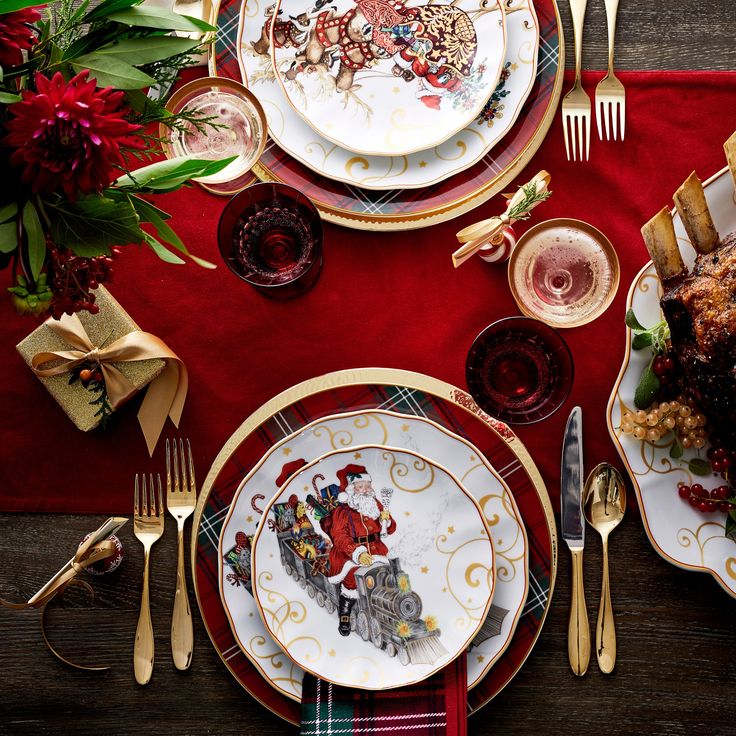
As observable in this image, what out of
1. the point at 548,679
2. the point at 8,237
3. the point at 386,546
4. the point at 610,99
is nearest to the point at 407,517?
the point at 386,546

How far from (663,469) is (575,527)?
0.60ft

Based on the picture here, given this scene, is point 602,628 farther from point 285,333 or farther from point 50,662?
point 50,662

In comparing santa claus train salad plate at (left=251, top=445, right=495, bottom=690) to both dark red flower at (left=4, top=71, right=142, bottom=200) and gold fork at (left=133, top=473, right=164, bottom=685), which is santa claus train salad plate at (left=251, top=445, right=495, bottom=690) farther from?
dark red flower at (left=4, top=71, right=142, bottom=200)

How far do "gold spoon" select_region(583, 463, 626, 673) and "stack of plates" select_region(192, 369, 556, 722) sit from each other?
101mm

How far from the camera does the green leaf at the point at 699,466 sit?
47.7 inches

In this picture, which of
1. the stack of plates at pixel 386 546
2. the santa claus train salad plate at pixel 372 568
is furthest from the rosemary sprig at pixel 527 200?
the santa claus train salad plate at pixel 372 568

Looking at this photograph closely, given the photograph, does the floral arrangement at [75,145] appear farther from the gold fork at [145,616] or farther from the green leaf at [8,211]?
the gold fork at [145,616]

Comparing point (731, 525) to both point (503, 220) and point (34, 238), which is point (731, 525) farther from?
point (34, 238)

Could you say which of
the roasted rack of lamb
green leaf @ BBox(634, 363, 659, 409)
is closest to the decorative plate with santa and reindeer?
the roasted rack of lamb

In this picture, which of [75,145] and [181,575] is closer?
[75,145]

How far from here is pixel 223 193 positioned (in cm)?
127

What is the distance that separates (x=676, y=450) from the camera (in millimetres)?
1213

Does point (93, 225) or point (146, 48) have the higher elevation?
point (146, 48)

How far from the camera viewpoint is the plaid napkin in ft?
3.85
